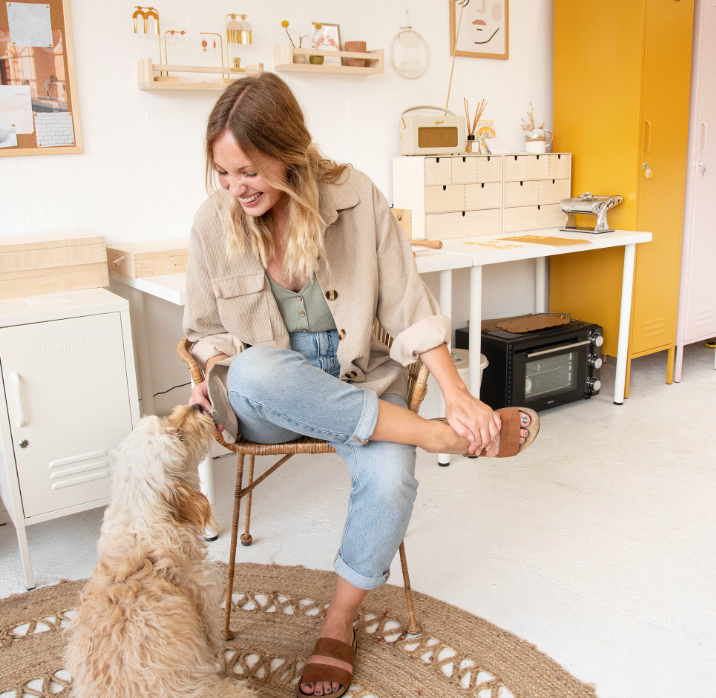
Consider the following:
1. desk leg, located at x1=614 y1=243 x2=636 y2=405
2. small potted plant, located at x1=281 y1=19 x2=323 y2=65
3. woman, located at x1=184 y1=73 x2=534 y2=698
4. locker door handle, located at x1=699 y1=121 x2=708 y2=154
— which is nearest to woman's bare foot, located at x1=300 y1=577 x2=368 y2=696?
woman, located at x1=184 y1=73 x2=534 y2=698

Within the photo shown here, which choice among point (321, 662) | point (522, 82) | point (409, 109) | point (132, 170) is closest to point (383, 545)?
point (321, 662)

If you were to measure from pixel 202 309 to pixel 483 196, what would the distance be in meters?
1.80

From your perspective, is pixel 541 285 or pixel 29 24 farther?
pixel 541 285

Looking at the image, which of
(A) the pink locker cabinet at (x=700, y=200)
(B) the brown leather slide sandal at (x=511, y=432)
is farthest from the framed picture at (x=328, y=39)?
(B) the brown leather slide sandal at (x=511, y=432)

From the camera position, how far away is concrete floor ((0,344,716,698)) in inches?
62.7

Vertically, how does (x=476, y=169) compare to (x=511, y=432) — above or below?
above

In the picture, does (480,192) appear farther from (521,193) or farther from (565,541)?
(565,541)

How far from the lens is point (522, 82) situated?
133 inches

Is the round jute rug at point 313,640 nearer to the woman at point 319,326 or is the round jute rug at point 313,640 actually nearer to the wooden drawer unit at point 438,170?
the woman at point 319,326

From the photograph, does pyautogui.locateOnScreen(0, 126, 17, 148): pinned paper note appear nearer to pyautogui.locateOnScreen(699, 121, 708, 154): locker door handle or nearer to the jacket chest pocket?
the jacket chest pocket

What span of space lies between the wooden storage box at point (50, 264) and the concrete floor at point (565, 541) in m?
Answer: 0.74

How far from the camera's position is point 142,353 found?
8.29ft

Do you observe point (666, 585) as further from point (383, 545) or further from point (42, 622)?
point (42, 622)

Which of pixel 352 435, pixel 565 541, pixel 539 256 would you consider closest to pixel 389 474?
pixel 352 435
